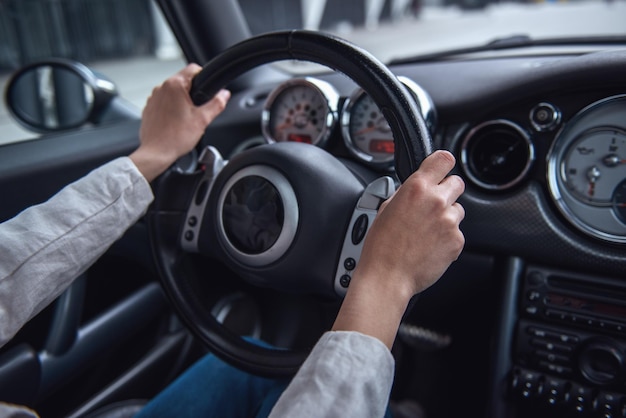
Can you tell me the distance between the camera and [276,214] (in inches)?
36.8

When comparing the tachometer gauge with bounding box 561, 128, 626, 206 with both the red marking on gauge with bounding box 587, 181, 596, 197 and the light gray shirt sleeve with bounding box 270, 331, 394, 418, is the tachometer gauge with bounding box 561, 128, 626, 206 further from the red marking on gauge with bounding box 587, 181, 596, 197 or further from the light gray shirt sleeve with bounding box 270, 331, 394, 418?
the light gray shirt sleeve with bounding box 270, 331, 394, 418

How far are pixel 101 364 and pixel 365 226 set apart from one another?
3.33ft

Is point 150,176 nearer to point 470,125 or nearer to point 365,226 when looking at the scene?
point 365,226

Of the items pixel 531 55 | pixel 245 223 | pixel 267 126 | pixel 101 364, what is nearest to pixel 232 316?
pixel 101 364

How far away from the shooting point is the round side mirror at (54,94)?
167 cm

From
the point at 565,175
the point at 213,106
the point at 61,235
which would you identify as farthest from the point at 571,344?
the point at 61,235

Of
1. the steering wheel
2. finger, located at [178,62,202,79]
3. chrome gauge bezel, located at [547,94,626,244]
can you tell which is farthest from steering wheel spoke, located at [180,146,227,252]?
chrome gauge bezel, located at [547,94,626,244]

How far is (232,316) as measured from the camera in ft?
5.35

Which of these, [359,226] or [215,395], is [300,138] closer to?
[359,226]

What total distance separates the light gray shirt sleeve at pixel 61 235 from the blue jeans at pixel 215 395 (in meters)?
0.30

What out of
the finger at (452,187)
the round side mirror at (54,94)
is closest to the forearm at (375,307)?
the finger at (452,187)

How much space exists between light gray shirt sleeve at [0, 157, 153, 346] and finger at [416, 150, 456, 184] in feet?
1.91

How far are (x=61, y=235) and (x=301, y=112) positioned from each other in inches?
27.3

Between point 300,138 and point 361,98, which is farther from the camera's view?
point 300,138
